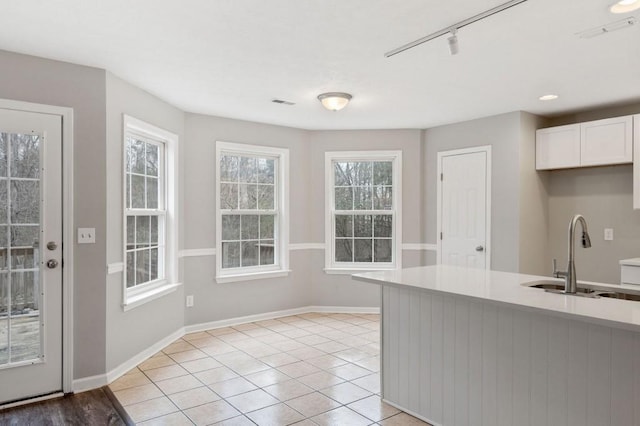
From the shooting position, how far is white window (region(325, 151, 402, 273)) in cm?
554

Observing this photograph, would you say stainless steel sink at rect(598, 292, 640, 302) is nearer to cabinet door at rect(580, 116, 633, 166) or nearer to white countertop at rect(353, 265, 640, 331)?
white countertop at rect(353, 265, 640, 331)

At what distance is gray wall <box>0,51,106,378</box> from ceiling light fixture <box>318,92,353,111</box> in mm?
1789

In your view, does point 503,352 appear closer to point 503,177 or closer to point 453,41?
point 453,41

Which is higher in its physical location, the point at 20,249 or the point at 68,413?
the point at 20,249

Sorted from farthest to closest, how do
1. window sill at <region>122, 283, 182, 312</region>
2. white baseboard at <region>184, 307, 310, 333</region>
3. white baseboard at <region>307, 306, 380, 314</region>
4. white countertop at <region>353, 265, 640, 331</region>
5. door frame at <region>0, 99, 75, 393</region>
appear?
white baseboard at <region>307, 306, 380, 314</region>
white baseboard at <region>184, 307, 310, 333</region>
window sill at <region>122, 283, 182, 312</region>
door frame at <region>0, 99, 75, 393</region>
white countertop at <region>353, 265, 640, 331</region>

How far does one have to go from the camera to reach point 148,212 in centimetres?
404

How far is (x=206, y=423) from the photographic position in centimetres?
265

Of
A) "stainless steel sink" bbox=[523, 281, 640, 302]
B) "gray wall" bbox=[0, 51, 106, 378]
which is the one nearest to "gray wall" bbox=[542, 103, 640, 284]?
"stainless steel sink" bbox=[523, 281, 640, 302]

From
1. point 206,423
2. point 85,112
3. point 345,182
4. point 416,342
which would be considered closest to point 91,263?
point 85,112

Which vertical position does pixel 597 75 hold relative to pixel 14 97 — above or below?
above

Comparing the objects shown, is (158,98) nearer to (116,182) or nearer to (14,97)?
(116,182)

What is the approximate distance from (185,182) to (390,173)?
2549 millimetres

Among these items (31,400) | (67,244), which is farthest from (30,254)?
(31,400)

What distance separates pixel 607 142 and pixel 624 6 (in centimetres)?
223
